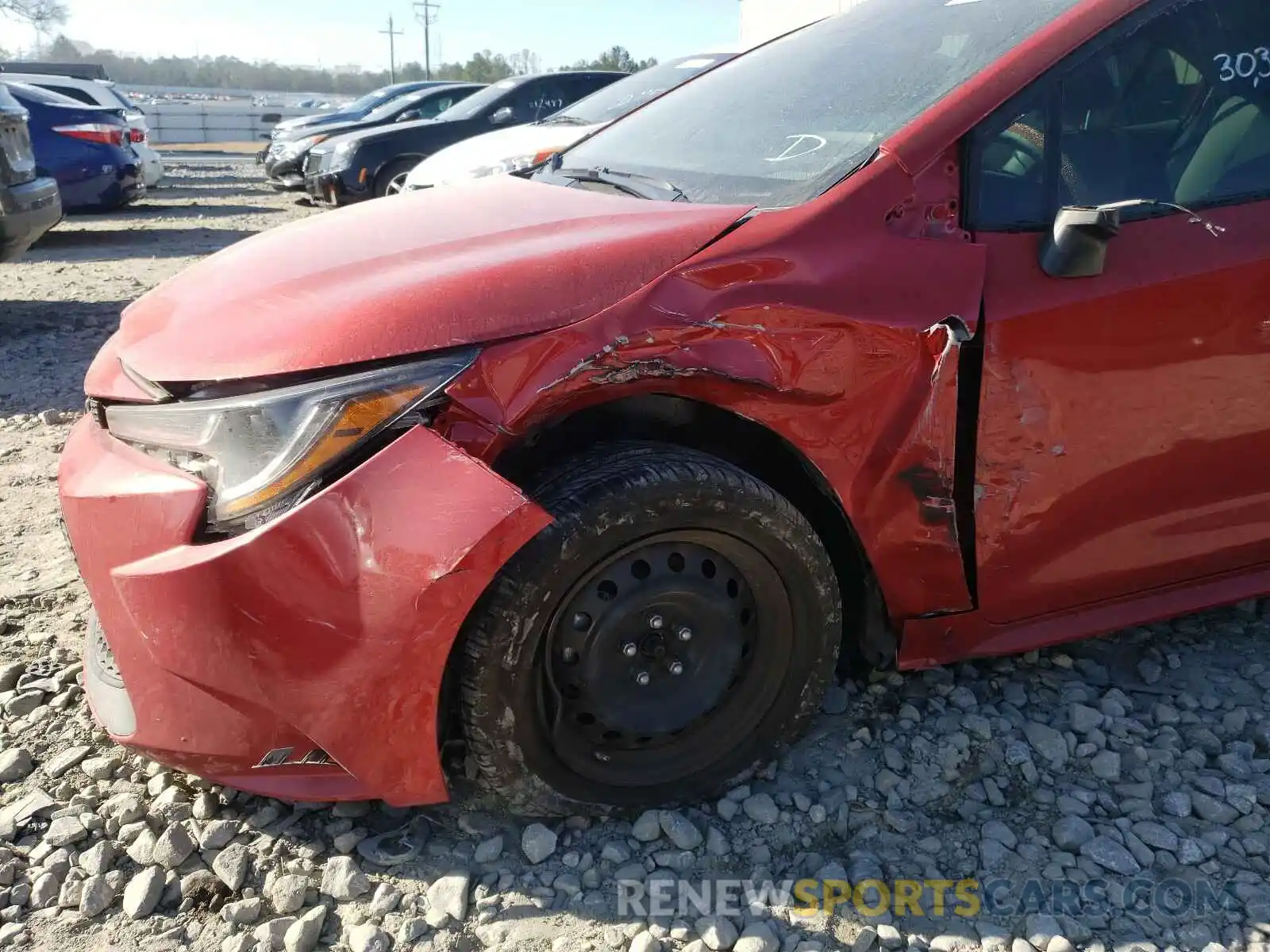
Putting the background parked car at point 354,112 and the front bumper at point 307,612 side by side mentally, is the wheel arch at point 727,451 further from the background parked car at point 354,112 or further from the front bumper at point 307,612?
the background parked car at point 354,112

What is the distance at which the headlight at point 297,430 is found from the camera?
5.39 feet

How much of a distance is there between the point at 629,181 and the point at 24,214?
Answer: 4.93 m

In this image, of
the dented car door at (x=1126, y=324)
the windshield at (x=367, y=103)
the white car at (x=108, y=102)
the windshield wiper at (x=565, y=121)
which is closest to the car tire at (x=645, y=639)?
the dented car door at (x=1126, y=324)

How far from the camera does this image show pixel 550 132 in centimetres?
720

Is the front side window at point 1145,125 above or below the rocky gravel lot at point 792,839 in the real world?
above

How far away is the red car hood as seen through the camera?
1.70m

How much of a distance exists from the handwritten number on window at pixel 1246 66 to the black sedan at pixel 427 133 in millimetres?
8619

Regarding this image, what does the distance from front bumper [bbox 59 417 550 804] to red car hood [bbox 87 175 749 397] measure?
7.9 inches

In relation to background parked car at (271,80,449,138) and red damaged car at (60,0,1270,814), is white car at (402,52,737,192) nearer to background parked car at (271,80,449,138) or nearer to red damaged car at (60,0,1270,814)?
red damaged car at (60,0,1270,814)

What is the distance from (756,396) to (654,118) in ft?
4.44

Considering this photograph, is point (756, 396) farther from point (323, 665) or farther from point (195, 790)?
point (195, 790)

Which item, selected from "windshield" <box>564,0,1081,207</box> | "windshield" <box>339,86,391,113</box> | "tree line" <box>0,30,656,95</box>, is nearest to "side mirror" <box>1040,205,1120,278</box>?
"windshield" <box>564,0,1081,207</box>

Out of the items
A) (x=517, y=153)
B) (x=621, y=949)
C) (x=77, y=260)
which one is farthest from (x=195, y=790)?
(x=77, y=260)

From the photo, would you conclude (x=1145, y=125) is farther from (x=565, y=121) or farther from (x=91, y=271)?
(x=91, y=271)
